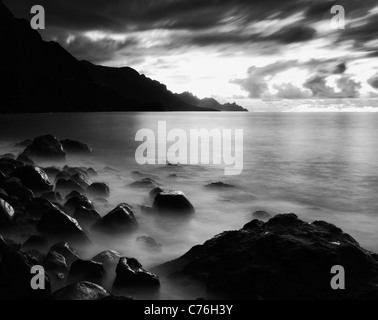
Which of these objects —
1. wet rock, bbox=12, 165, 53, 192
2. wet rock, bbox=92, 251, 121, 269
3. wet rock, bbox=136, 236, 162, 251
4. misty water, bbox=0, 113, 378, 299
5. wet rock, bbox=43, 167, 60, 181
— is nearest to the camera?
wet rock, bbox=92, 251, 121, 269

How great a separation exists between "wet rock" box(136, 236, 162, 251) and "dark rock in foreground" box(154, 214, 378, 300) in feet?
4.93

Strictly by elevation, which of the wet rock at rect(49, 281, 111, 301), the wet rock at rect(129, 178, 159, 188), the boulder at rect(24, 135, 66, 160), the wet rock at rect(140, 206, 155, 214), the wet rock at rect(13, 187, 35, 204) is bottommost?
the wet rock at rect(49, 281, 111, 301)

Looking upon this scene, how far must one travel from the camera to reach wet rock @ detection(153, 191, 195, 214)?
9.13 m

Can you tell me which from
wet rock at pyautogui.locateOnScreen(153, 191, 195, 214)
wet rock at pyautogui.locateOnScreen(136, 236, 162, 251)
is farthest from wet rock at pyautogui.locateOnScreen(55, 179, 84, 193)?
wet rock at pyautogui.locateOnScreen(136, 236, 162, 251)

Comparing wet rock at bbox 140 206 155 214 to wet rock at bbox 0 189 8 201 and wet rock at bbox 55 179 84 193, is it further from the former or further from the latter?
wet rock at bbox 0 189 8 201

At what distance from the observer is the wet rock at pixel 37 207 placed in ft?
25.4

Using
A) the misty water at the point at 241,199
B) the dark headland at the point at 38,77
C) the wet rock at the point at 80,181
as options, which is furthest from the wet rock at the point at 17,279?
the dark headland at the point at 38,77

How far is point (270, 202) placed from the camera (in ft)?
42.4

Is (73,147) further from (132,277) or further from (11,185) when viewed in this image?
(132,277)

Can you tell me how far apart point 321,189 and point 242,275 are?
11.8 meters

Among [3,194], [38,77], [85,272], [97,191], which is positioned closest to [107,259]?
[85,272]

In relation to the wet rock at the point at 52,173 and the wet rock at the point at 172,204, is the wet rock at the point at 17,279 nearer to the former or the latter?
the wet rock at the point at 172,204
